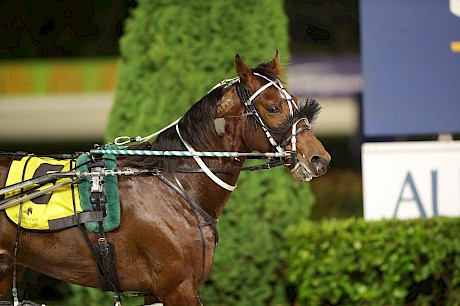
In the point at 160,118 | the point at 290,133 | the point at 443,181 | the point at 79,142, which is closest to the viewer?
the point at 290,133

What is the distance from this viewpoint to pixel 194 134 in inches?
170

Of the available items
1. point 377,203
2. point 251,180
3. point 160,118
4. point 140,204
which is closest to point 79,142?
point 160,118

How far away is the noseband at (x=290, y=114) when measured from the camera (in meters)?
4.13

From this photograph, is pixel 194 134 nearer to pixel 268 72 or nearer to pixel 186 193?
pixel 186 193

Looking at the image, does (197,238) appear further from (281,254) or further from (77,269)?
(281,254)

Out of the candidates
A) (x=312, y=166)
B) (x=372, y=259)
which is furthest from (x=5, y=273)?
(x=372, y=259)

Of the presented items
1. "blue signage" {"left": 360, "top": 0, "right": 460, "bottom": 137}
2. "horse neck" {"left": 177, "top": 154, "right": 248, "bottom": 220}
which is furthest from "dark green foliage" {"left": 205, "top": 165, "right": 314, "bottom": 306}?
"horse neck" {"left": 177, "top": 154, "right": 248, "bottom": 220}

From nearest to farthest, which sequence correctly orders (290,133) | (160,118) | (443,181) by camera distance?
(290,133), (160,118), (443,181)

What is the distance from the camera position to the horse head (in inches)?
162

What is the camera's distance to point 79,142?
7.49 metres

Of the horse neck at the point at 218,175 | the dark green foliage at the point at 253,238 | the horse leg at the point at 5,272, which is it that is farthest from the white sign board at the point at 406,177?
the horse leg at the point at 5,272

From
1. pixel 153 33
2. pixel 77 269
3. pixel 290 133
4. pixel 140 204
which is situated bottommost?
pixel 77 269

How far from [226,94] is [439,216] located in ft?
10.4

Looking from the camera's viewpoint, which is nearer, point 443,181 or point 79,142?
point 443,181
